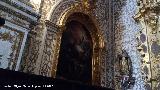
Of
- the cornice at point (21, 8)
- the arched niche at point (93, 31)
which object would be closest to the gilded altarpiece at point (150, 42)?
the arched niche at point (93, 31)

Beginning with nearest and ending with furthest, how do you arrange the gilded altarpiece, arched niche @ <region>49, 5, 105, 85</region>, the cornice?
the cornice
the gilded altarpiece
arched niche @ <region>49, 5, 105, 85</region>

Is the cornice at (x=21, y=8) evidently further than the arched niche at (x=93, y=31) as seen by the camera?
No

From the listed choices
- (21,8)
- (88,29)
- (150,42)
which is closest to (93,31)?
(88,29)

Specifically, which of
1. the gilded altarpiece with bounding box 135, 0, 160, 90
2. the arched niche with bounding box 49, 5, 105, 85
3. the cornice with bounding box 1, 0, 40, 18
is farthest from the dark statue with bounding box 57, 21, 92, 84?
the gilded altarpiece with bounding box 135, 0, 160, 90

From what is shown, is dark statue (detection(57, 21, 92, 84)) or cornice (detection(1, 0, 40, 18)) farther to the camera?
dark statue (detection(57, 21, 92, 84))

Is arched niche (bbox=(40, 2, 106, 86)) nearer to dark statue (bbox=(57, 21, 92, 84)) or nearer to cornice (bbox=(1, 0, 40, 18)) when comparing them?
dark statue (bbox=(57, 21, 92, 84))

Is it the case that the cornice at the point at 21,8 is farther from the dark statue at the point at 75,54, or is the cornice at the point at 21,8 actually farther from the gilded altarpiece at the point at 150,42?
the gilded altarpiece at the point at 150,42

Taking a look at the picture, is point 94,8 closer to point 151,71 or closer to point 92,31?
point 92,31

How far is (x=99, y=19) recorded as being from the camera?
7.95 meters

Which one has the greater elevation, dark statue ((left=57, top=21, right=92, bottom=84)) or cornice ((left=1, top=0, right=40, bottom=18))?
cornice ((left=1, top=0, right=40, bottom=18))

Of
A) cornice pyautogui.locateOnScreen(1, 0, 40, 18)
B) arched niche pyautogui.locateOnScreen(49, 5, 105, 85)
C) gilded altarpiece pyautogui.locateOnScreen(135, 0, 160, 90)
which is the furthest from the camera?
arched niche pyautogui.locateOnScreen(49, 5, 105, 85)

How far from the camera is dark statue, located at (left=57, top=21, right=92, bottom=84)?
6.16 metres

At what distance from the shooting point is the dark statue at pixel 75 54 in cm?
616

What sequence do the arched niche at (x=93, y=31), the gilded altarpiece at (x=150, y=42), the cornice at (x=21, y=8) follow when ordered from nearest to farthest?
the cornice at (x=21, y=8)
the gilded altarpiece at (x=150, y=42)
the arched niche at (x=93, y=31)
